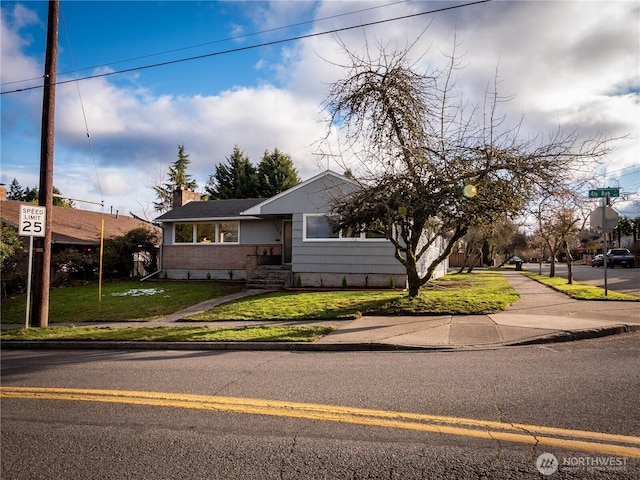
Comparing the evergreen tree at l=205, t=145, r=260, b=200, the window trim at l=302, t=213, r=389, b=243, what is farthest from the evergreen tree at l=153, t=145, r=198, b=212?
the window trim at l=302, t=213, r=389, b=243

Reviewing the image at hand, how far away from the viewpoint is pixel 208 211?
2389 centimetres

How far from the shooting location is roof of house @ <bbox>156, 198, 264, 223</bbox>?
22.7 meters

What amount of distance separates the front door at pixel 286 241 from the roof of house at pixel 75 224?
29.1 ft

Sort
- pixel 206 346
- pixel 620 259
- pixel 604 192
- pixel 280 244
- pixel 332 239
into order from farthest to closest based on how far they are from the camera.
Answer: pixel 620 259
pixel 280 244
pixel 332 239
pixel 604 192
pixel 206 346

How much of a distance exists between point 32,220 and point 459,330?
1079 cm

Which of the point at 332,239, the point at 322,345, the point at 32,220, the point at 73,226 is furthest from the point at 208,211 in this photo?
the point at 322,345

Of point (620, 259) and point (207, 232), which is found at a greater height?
point (207, 232)

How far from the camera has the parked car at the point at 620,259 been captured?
3984cm

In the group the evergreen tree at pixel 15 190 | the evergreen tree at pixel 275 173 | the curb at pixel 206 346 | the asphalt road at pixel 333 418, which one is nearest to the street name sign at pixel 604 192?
the asphalt road at pixel 333 418

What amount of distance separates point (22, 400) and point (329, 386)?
3.84 m

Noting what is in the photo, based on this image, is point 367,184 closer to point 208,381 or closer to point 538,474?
point 208,381

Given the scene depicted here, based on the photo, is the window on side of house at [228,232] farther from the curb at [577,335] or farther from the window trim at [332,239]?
the curb at [577,335]

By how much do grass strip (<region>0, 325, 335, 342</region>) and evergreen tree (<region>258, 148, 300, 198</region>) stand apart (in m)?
32.3

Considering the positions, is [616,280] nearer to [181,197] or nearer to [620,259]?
[620,259]
